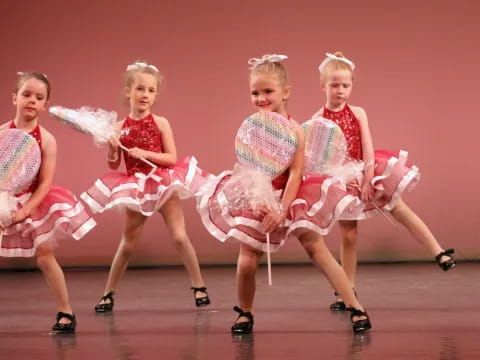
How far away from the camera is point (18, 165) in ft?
13.0

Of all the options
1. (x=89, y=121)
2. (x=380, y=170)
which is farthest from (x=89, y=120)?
(x=380, y=170)

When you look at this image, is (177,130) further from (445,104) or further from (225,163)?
(445,104)

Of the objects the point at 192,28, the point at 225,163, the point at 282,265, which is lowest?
the point at 282,265

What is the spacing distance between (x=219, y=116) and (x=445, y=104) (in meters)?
1.60

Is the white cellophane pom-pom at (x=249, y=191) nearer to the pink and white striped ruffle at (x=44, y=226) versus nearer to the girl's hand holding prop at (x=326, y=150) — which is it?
the girl's hand holding prop at (x=326, y=150)

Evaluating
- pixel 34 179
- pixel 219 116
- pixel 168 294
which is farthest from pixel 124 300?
pixel 219 116

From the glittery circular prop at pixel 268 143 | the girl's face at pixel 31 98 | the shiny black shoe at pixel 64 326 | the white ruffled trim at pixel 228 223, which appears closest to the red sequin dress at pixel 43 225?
the girl's face at pixel 31 98

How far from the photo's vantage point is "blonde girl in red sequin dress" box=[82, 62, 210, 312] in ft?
15.5

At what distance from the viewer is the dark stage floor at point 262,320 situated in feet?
11.3

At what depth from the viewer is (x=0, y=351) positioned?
11.8 ft

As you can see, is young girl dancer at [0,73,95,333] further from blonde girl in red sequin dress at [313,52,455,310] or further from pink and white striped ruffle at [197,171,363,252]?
blonde girl in red sequin dress at [313,52,455,310]

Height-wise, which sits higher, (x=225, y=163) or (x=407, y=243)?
(x=225, y=163)

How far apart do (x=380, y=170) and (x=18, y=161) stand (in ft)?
5.61

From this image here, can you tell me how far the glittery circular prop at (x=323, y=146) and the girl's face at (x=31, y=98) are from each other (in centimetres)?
114
